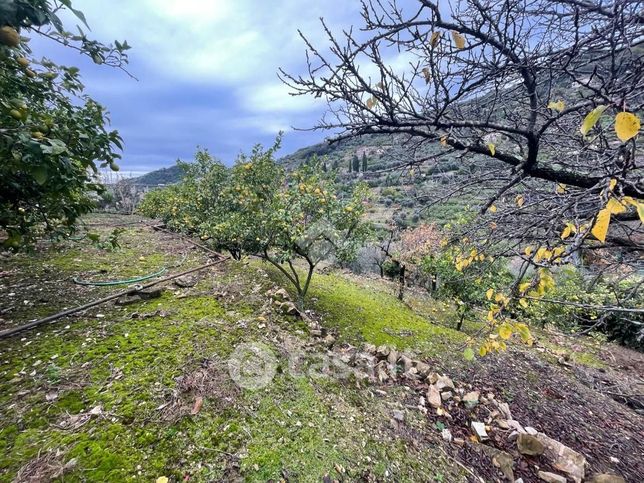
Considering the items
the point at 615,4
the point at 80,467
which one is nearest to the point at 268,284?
the point at 80,467

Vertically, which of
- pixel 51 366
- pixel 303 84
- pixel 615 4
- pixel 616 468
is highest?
pixel 615 4

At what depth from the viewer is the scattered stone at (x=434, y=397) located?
2.76 metres

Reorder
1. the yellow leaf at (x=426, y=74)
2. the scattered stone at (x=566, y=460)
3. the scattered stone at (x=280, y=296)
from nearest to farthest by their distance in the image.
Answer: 1. the yellow leaf at (x=426, y=74)
2. the scattered stone at (x=566, y=460)
3. the scattered stone at (x=280, y=296)

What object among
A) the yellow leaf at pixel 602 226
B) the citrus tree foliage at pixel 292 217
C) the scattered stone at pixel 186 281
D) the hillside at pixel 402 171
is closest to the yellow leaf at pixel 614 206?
the yellow leaf at pixel 602 226

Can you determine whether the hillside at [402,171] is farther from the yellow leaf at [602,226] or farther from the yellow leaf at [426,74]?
the yellow leaf at [602,226]

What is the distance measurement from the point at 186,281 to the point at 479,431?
389 centimetres

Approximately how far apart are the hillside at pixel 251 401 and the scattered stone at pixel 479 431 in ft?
0.09

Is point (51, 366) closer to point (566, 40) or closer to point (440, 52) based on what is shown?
point (440, 52)

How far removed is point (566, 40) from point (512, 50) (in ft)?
1.38

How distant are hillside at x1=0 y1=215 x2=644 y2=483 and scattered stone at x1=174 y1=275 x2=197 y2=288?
27mm

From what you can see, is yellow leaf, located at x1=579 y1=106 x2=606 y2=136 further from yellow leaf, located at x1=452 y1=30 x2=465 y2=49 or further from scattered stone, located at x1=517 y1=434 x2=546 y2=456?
scattered stone, located at x1=517 y1=434 x2=546 y2=456

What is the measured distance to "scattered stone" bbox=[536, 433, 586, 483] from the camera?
2.23m

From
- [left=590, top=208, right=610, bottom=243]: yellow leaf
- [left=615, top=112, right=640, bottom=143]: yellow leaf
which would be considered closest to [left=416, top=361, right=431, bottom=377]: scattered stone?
[left=590, top=208, right=610, bottom=243]: yellow leaf

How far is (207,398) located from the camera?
6.96 feet
